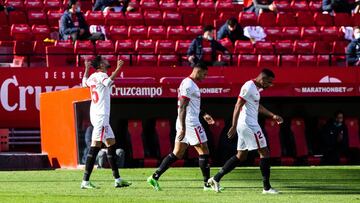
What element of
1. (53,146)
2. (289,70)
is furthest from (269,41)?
(53,146)

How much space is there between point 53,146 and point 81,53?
3.23 metres

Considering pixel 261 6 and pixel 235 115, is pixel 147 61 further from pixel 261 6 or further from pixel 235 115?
pixel 235 115

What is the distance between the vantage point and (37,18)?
3216 centimetres

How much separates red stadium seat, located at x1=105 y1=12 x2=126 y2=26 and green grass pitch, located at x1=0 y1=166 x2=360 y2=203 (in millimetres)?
9148

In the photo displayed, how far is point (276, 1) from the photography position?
1404 inches

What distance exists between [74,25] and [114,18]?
93.2 inches

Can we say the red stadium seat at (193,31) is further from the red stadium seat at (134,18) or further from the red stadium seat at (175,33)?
the red stadium seat at (134,18)

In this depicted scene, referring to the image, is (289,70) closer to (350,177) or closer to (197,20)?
(197,20)

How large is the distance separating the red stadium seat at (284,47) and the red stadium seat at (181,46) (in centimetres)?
235

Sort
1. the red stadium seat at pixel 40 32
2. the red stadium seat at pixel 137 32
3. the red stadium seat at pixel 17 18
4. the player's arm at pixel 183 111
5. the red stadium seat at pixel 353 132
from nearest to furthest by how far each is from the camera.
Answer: the player's arm at pixel 183 111 → the red stadium seat at pixel 353 132 → the red stadium seat at pixel 40 32 → the red stadium seat at pixel 137 32 → the red stadium seat at pixel 17 18

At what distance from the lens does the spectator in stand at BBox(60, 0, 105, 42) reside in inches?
1178

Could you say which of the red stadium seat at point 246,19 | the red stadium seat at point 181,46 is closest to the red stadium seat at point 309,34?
the red stadium seat at point 246,19

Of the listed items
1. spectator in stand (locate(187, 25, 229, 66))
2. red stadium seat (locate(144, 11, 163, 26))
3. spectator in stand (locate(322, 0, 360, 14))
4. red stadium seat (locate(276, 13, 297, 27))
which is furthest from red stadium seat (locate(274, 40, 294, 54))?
spectator in stand (locate(322, 0, 360, 14))

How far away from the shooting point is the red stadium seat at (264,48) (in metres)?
30.8
